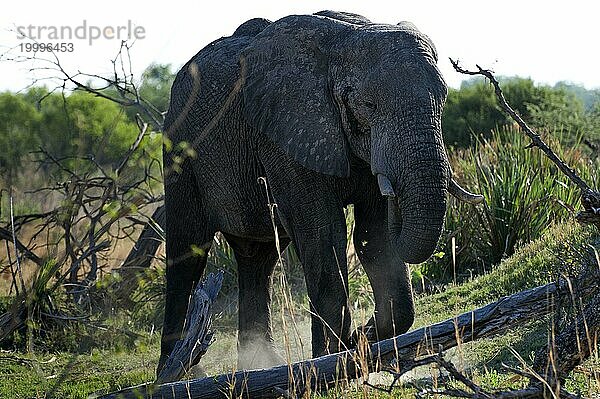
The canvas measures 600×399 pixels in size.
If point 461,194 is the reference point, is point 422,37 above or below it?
above

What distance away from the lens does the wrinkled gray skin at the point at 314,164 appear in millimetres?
5797

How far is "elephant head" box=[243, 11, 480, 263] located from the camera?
568 centimetres

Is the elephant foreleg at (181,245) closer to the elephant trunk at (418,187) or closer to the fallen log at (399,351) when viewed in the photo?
the elephant trunk at (418,187)

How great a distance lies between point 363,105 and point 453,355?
5.82 ft

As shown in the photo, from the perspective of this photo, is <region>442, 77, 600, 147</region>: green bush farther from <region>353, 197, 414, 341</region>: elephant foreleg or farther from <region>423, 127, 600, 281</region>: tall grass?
<region>353, 197, 414, 341</region>: elephant foreleg

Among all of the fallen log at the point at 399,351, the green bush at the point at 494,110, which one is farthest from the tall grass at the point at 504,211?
the green bush at the point at 494,110

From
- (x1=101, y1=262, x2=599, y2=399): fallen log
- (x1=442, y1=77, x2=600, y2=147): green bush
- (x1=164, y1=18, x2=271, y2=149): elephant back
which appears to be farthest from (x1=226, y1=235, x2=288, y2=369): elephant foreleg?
(x1=442, y1=77, x2=600, y2=147): green bush

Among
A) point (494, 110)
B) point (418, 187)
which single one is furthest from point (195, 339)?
point (494, 110)

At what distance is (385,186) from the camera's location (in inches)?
227

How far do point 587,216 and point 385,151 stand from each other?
5.51ft

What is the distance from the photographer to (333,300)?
21.2ft

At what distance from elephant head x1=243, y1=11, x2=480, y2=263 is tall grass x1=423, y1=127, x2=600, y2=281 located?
585 cm

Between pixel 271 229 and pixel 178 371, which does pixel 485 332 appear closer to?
pixel 178 371

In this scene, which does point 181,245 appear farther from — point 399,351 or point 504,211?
point 504,211
